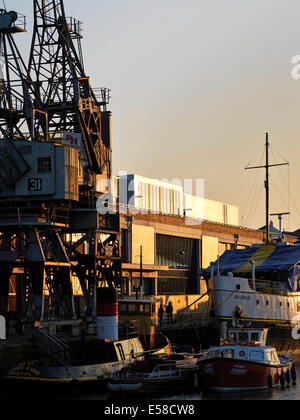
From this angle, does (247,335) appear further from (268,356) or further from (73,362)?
(73,362)

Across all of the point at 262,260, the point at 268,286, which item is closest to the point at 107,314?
the point at 268,286

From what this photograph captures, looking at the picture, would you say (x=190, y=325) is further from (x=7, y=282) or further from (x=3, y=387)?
(x=3, y=387)

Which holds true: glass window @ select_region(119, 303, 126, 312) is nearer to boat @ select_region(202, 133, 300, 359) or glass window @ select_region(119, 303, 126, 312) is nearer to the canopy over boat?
boat @ select_region(202, 133, 300, 359)

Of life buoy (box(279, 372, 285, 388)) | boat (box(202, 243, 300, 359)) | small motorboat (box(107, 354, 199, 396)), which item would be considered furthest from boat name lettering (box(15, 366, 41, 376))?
boat (box(202, 243, 300, 359))

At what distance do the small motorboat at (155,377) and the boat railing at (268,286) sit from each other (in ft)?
59.3

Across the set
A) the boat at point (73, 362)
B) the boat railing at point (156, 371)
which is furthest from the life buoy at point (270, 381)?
the boat at point (73, 362)

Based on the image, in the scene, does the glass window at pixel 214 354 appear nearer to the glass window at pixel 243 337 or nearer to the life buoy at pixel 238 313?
the glass window at pixel 243 337

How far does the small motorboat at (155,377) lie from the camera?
144ft

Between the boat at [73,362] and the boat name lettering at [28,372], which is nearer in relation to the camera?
the boat at [73,362]

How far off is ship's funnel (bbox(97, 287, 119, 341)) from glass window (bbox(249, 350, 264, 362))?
26.5 feet

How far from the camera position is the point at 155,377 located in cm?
4528

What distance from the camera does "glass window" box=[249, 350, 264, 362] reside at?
46.8m

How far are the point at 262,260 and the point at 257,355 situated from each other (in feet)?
84.1
